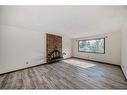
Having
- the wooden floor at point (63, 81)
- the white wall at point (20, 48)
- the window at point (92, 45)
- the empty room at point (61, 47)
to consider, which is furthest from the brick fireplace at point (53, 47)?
the wooden floor at point (63, 81)

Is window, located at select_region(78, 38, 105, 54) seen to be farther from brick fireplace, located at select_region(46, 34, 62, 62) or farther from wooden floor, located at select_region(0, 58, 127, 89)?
wooden floor, located at select_region(0, 58, 127, 89)

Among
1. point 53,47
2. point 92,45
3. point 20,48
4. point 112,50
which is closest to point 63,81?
point 20,48

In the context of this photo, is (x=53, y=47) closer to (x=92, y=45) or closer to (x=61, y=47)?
(x=61, y=47)

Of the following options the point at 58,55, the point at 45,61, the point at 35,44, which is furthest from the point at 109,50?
the point at 35,44

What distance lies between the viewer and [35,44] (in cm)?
525

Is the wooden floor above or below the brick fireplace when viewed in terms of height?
below

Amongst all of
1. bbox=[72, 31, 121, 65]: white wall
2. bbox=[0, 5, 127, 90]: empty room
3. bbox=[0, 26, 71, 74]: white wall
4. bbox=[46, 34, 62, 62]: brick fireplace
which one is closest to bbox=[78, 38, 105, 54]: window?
bbox=[0, 5, 127, 90]: empty room

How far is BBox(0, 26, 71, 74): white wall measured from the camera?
3.90m

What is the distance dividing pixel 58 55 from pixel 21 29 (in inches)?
132

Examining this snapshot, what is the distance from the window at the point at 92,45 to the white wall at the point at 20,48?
374 centimetres

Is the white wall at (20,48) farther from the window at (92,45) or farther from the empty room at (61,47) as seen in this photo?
the window at (92,45)

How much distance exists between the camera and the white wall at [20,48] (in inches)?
153
